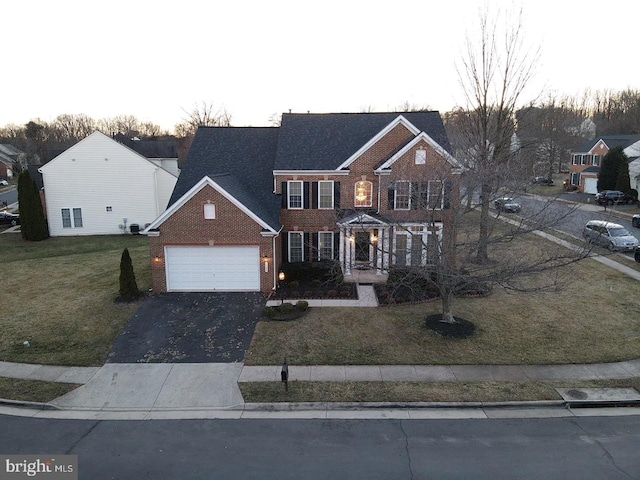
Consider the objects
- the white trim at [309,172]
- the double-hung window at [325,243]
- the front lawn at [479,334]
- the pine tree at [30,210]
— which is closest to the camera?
the front lawn at [479,334]

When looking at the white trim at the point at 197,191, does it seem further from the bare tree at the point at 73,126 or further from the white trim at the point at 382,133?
the bare tree at the point at 73,126

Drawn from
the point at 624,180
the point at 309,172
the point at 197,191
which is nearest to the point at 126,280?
the point at 197,191

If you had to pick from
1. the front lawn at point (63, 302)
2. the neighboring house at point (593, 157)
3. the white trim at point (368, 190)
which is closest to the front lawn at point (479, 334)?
the front lawn at point (63, 302)

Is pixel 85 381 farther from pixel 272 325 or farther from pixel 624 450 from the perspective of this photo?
pixel 624 450

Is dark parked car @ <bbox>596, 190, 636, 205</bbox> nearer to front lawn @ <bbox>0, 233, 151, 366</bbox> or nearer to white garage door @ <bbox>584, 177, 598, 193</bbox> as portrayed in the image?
white garage door @ <bbox>584, 177, 598, 193</bbox>

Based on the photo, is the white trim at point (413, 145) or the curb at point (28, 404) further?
the white trim at point (413, 145)

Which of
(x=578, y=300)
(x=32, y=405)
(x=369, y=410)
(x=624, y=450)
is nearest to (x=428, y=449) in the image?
(x=369, y=410)
